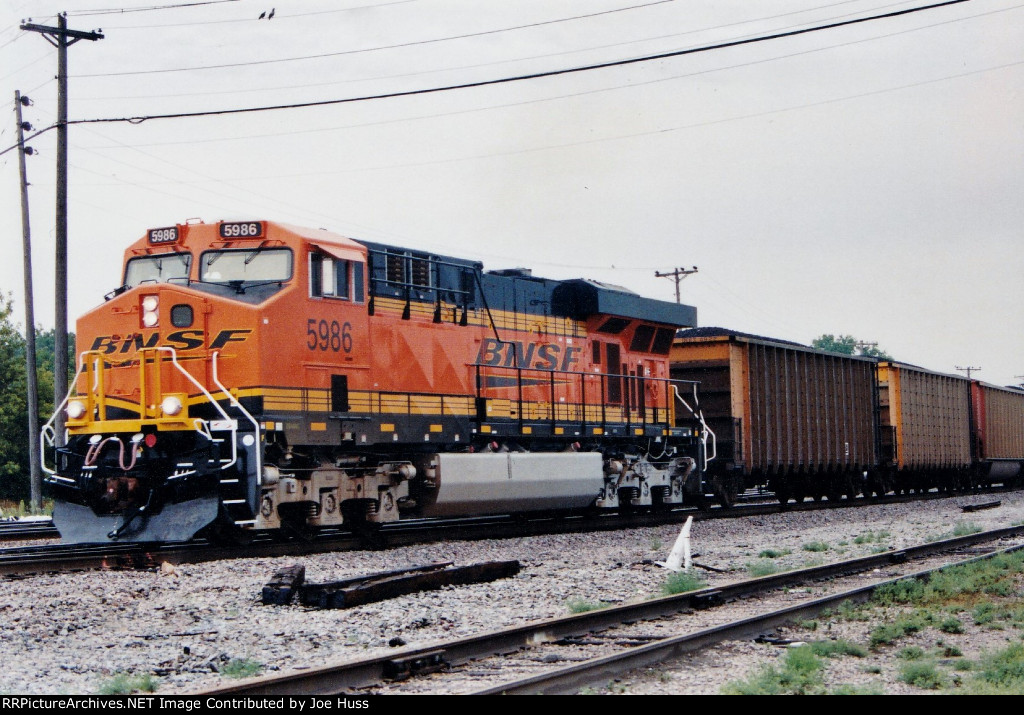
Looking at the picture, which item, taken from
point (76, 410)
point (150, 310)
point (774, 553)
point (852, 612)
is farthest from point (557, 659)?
point (76, 410)

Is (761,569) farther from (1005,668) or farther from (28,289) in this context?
(28,289)

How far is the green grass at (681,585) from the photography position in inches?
409

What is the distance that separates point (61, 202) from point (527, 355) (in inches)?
417

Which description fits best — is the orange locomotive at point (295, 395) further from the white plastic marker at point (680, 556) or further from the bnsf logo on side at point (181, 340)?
the white plastic marker at point (680, 556)

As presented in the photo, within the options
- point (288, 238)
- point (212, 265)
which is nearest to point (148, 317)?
point (212, 265)

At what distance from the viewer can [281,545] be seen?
1339cm

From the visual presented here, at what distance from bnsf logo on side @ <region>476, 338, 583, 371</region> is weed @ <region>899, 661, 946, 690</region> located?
10531mm

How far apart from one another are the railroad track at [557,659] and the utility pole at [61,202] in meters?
15.2

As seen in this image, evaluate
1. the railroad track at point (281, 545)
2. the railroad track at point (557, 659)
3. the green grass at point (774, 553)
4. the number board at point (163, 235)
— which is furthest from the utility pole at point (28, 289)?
the railroad track at point (557, 659)

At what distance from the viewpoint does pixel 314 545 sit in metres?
13.5

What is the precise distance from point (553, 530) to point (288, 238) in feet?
20.9

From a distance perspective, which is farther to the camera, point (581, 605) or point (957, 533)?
point (957, 533)

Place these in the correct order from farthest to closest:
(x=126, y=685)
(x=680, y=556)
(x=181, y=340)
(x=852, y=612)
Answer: (x=181, y=340), (x=680, y=556), (x=852, y=612), (x=126, y=685)

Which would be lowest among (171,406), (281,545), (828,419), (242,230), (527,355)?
(281,545)
